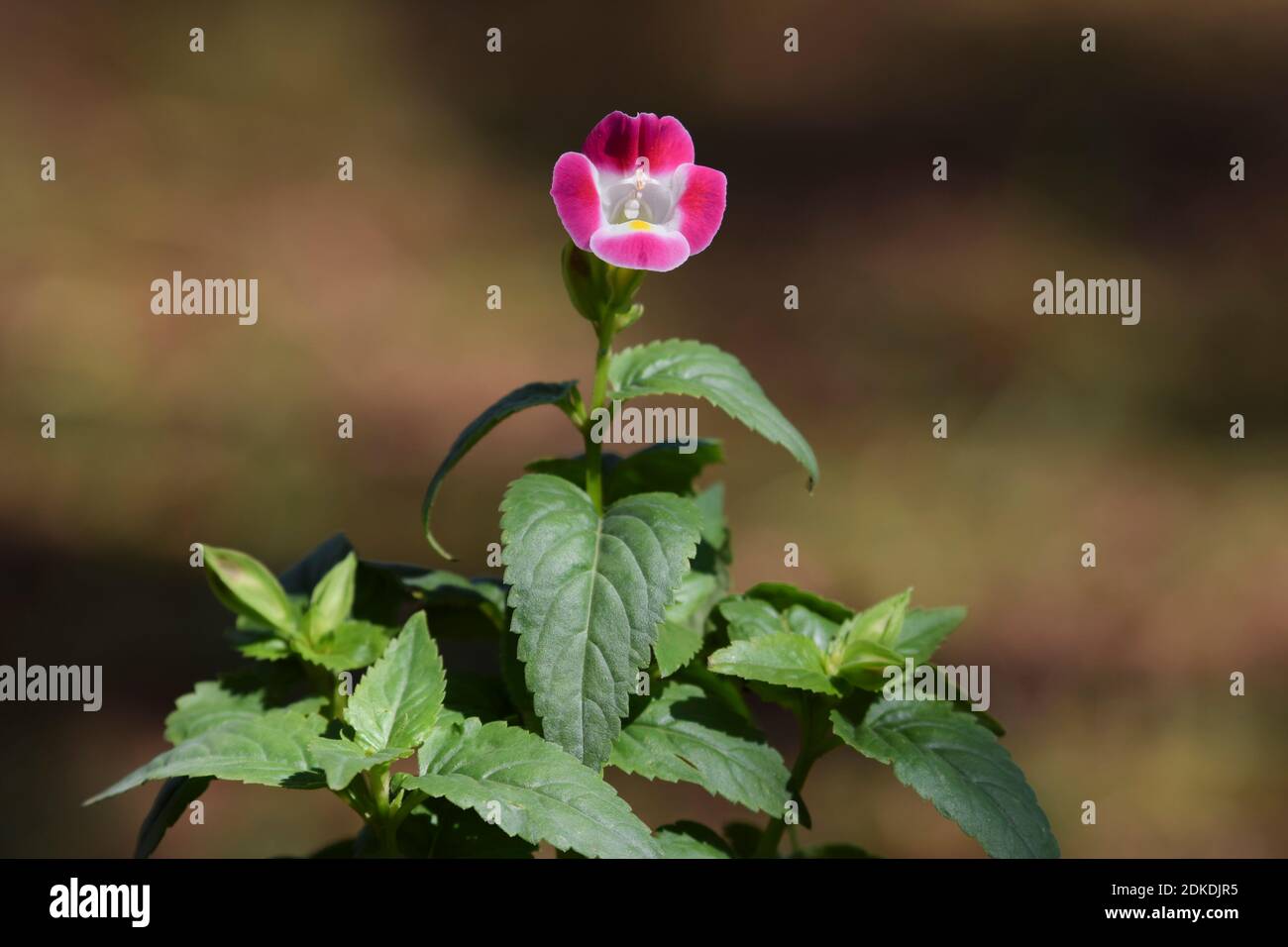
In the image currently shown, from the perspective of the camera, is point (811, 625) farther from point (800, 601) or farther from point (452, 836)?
point (452, 836)

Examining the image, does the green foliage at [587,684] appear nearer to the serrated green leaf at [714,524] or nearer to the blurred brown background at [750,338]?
the serrated green leaf at [714,524]

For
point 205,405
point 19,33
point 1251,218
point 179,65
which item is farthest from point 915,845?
point 19,33

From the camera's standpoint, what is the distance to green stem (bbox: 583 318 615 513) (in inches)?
46.4

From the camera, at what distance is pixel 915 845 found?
2.27 metres

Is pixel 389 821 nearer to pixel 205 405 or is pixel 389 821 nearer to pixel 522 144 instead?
Result: pixel 205 405

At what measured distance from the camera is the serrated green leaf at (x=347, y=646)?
48.0 inches

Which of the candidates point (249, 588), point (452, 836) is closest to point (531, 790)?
point (452, 836)

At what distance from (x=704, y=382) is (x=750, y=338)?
2.01 meters

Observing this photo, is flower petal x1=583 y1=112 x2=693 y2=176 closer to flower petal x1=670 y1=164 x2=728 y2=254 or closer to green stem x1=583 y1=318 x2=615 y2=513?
flower petal x1=670 y1=164 x2=728 y2=254

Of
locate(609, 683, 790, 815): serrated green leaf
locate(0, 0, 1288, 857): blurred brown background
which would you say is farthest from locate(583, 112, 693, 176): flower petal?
locate(0, 0, 1288, 857): blurred brown background

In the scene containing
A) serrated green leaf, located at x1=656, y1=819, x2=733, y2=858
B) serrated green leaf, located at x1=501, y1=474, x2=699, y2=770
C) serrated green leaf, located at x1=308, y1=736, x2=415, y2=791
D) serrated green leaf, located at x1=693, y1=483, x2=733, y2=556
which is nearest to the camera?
serrated green leaf, located at x1=308, y1=736, x2=415, y2=791

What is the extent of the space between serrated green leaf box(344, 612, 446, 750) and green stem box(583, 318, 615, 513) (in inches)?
8.2
